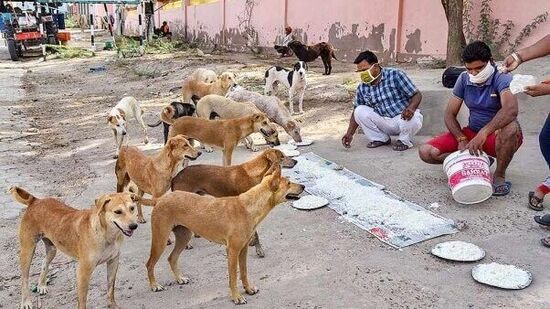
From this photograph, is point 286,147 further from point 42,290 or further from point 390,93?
point 42,290

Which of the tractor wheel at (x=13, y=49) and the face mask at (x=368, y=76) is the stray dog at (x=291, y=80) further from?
the tractor wheel at (x=13, y=49)

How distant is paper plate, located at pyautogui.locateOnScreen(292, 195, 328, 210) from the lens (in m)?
5.03

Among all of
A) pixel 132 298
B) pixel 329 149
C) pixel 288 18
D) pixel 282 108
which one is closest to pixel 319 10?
pixel 288 18

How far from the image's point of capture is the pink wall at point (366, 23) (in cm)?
1095

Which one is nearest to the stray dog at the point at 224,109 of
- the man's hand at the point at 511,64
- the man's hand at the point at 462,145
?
the man's hand at the point at 462,145

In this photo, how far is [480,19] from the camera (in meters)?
11.4

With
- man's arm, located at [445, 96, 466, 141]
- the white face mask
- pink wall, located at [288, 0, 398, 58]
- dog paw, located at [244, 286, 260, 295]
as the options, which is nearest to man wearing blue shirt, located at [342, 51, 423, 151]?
man's arm, located at [445, 96, 466, 141]

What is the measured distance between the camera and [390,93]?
6598mm

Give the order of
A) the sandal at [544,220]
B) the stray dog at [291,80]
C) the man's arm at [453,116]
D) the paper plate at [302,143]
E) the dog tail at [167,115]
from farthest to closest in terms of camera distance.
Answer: the stray dog at [291,80], the paper plate at [302,143], the dog tail at [167,115], the man's arm at [453,116], the sandal at [544,220]

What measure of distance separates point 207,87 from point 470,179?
17.9 feet

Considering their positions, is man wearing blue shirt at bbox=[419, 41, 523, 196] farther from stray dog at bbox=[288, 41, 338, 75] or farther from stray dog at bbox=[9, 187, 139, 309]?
stray dog at bbox=[288, 41, 338, 75]

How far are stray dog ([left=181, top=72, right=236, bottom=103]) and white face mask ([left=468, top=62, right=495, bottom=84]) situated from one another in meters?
4.79

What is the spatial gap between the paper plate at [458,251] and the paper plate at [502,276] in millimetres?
147

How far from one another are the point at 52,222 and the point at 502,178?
4.04 metres
